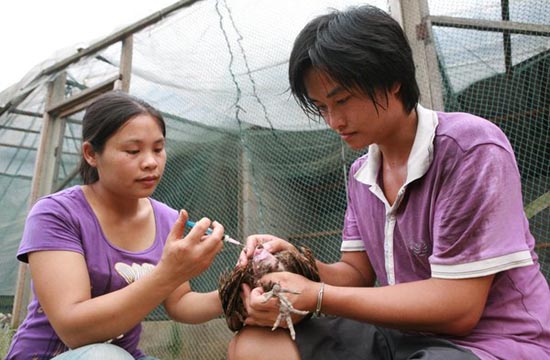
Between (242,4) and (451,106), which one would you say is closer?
(451,106)

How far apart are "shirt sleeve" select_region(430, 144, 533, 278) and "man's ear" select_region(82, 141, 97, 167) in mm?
1297

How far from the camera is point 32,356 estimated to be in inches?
70.3

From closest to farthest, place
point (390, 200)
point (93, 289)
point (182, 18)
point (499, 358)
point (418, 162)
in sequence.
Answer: point (499, 358) → point (418, 162) → point (390, 200) → point (93, 289) → point (182, 18)

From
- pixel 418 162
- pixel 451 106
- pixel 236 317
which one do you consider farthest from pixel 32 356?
pixel 451 106

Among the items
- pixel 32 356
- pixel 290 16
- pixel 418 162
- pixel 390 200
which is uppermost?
pixel 290 16

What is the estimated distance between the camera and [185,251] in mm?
1564

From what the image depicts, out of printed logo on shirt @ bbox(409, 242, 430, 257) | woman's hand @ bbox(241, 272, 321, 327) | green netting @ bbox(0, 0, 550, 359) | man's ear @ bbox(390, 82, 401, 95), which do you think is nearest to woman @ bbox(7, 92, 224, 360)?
woman's hand @ bbox(241, 272, 321, 327)

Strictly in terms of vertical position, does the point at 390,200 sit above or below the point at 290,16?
below

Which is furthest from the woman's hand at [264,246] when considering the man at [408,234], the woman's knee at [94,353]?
Answer: the woman's knee at [94,353]

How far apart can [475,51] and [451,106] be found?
1.22 feet

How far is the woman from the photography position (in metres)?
1.58

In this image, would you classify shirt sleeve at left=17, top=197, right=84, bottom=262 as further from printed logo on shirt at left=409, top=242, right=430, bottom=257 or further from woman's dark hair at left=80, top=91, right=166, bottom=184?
printed logo on shirt at left=409, top=242, right=430, bottom=257

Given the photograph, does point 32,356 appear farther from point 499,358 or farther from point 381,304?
point 499,358

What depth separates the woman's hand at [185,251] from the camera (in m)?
1.56
